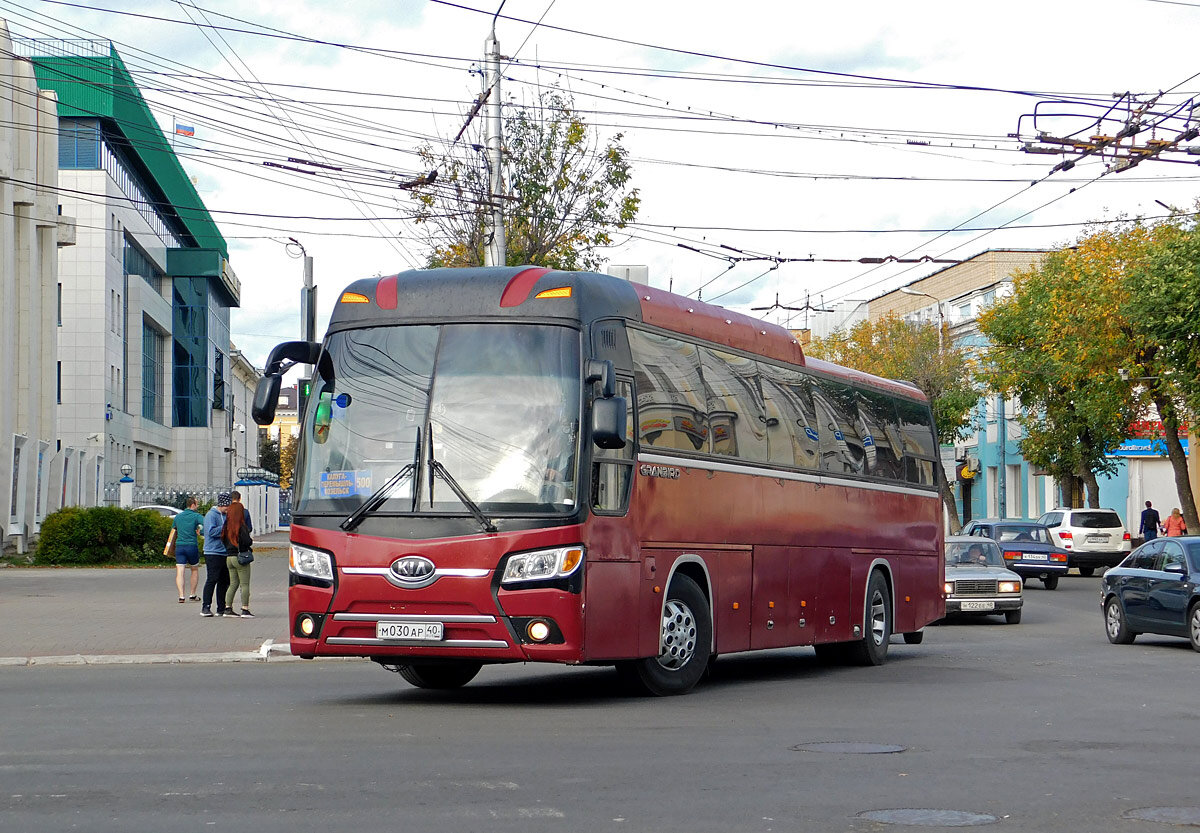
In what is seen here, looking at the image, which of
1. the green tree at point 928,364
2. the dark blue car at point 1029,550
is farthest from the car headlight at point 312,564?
the green tree at point 928,364

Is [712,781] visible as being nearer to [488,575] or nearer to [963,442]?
[488,575]

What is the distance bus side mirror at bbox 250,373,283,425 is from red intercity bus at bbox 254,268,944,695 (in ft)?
0.06

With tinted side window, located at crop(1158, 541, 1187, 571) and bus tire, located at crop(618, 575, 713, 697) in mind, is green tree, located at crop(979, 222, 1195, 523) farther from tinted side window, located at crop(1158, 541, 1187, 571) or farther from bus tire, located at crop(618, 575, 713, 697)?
bus tire, located at crop(618, 575, 713, 697)


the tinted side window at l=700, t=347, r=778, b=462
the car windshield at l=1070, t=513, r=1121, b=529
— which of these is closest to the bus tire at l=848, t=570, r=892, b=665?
the tinted side window at l=700, t=347, r=778, b=462

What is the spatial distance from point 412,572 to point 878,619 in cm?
768

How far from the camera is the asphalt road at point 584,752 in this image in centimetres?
768

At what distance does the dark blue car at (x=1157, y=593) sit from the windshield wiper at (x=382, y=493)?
11.6 meters

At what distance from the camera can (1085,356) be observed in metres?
42.0

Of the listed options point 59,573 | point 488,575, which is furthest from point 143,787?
point 59,573

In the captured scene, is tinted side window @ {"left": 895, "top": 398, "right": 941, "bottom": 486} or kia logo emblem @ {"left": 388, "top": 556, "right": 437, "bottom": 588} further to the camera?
tinted side window @ {"left": 895, "top": 398, "right": 941, "bottom": 486}

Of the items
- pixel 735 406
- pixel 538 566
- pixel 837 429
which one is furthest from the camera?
pixel 837 429

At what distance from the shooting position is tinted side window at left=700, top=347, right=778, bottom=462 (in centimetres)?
1459

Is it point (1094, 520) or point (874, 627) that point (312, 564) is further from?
point (1094, 520)

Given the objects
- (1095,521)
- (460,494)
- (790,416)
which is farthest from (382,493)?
(1095,521)
